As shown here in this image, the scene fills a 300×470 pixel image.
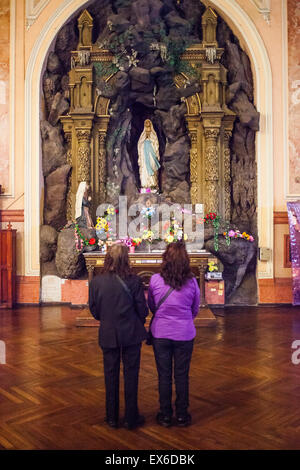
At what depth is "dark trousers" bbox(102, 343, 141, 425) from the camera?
3371mm

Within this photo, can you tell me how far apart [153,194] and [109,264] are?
21.4 ft

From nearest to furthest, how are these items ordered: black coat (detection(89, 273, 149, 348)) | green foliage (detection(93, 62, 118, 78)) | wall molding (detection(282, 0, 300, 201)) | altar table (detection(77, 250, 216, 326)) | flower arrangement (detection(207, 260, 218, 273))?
black coat (detection(89, 273, 149, 348))
altar table (detection(77, 250, 216, 326))
flower arrangement (detection(207, 260, 218, 273))
wall molding (detection(282, 0, 300, 201))
green foliage (detection(93, 62, 118, 78))

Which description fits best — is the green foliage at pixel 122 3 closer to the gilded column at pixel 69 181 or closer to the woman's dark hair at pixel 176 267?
the gilded column at pixel 69 181

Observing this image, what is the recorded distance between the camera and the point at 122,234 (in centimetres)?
959

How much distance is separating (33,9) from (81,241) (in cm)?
512

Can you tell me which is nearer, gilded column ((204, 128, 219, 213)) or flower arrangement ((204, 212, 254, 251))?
flower arrangement ((204, 212, 254, 251))

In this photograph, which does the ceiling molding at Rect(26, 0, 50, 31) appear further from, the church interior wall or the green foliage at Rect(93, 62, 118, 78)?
the green foliage at Rect(93, 62, 118, 78)

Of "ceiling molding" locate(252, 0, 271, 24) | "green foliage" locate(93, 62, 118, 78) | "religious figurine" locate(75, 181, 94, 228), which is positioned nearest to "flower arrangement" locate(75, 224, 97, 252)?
"religious figurine" locate(75, 181, 94, 228)

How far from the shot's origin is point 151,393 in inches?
165

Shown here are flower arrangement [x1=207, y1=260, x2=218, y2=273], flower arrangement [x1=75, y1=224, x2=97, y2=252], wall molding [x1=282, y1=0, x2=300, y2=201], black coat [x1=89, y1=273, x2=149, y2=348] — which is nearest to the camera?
black coat [x1=89, y1=273, x2=149, y2=348]

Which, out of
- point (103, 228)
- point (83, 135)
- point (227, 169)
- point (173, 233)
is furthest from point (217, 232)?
point (83, 135)

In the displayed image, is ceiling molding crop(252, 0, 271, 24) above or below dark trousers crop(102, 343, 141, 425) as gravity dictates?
above

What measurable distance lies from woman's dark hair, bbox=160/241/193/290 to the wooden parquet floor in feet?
3.68

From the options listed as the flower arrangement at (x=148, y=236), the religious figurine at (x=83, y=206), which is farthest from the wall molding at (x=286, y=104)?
the religious figurine at (x=83, y=206)
